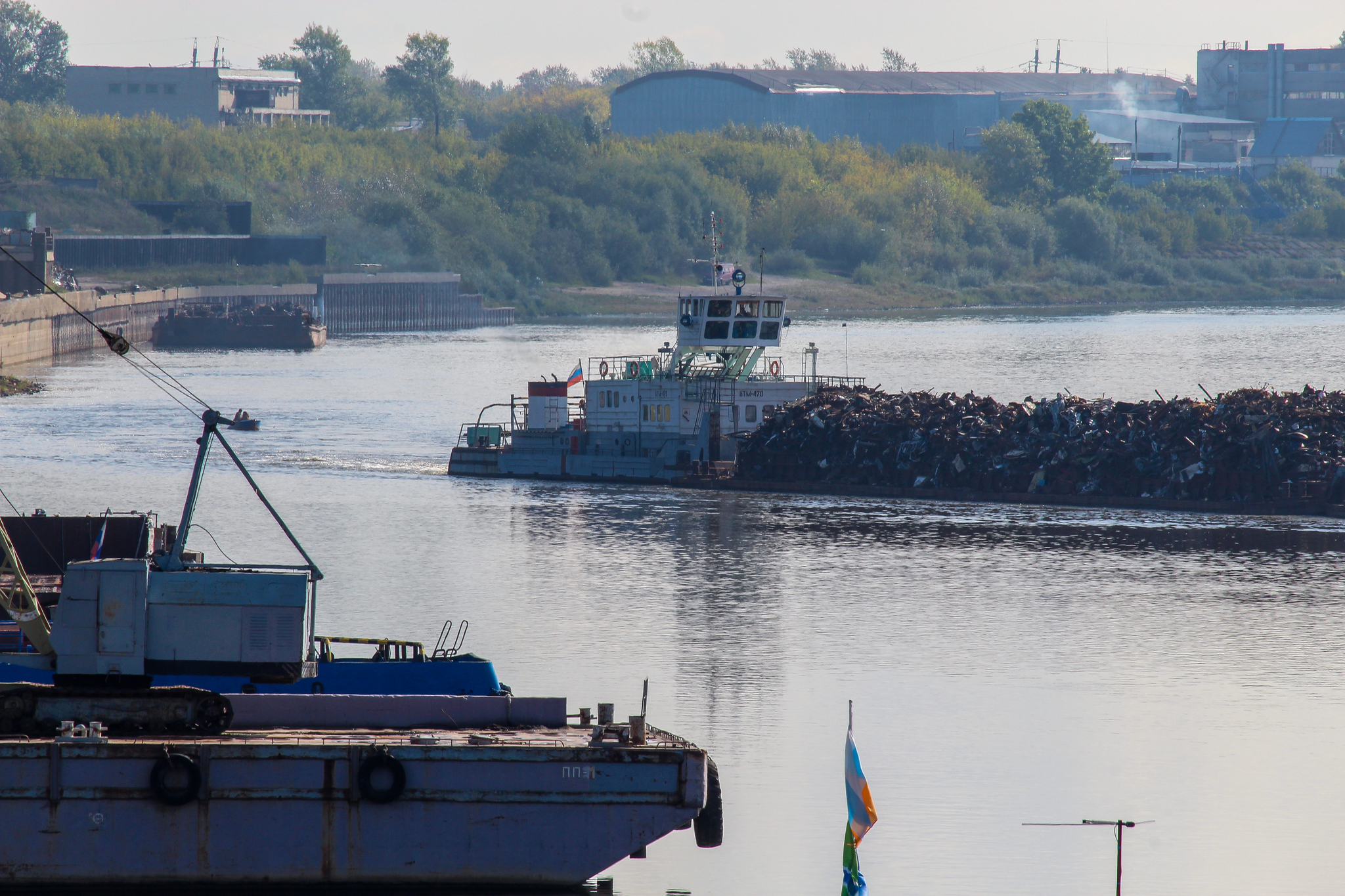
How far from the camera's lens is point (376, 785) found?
16.1 m

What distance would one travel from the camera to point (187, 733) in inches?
658

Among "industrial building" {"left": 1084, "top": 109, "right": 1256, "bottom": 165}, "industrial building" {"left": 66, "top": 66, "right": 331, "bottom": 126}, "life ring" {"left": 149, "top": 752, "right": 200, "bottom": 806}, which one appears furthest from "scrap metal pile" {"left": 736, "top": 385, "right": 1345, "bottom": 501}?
"industrial building" {"left": 66, "top": 66, "right": 331, "bottom": 126}

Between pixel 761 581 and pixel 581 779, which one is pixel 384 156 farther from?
pixel 581 779

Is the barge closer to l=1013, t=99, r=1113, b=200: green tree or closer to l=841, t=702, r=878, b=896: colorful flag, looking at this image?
l=841, t=702, r=878, b=896: colorful flag

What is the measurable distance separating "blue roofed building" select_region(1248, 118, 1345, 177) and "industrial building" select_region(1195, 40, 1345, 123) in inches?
157

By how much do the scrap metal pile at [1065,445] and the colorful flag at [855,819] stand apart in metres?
33.6

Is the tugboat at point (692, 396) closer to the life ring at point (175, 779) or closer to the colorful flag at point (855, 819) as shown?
the life ring at point (175, 779)

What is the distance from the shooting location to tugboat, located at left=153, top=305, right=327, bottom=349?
111188 millimetres

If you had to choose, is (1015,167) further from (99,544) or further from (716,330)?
(99,544)

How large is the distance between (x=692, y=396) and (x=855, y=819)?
121 feet

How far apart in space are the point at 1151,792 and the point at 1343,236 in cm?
16769

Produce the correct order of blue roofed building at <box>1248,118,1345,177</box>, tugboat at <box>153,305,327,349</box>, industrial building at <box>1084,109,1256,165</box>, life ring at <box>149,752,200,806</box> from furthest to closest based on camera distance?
industrial building at <box>1084,109,1256,165</box>
blue roofed building at <box>1248,118,1345,177</box>
tugboat at <box>153,305,327,349</box>
life ring at <box>149,752,200,806</box>

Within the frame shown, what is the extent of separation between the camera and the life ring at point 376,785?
16.1 metres

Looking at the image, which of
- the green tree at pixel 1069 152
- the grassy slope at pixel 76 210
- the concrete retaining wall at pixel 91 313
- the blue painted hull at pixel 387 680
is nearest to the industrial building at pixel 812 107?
the green tree at pixel 1069 152
